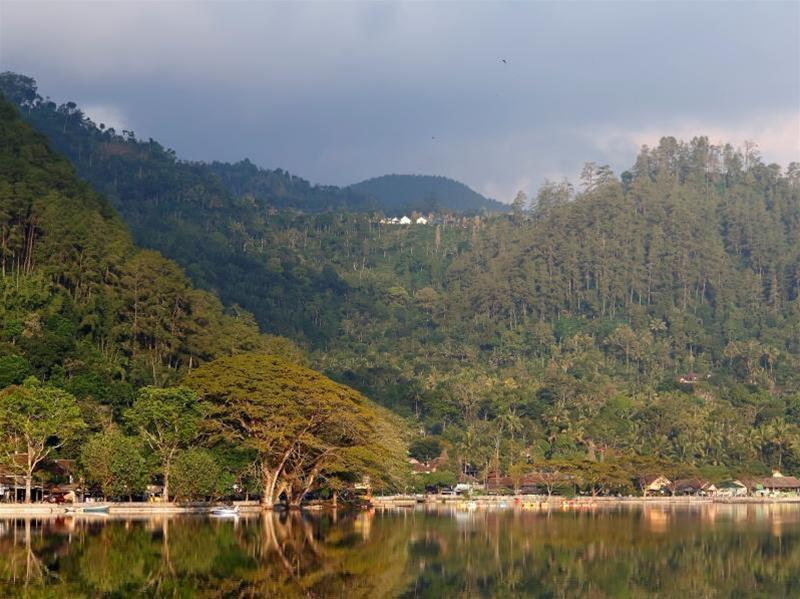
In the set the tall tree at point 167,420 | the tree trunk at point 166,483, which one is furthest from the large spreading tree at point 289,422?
the tree trunk at point 166,483

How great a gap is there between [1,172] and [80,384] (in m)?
34.1

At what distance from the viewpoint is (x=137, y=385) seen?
9881 cm

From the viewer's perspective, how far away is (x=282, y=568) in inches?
1823

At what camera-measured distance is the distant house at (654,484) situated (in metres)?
136


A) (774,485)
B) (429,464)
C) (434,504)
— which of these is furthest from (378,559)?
(774,485)

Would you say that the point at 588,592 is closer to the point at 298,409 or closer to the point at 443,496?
the point at 298,409

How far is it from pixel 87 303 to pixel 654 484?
69.8m

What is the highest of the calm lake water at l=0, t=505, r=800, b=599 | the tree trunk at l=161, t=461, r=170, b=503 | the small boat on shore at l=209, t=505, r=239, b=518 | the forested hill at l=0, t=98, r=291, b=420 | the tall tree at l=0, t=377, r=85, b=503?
the forested hill at l=0, t=98, r=291, b=420

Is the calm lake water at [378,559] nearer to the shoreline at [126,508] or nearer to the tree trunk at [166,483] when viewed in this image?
the shoreline at [126,508]

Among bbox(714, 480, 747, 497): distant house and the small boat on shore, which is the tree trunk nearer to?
the small boat on shore

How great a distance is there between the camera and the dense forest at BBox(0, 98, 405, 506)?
77.4 m

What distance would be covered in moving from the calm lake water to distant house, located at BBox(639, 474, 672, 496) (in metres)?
58.7

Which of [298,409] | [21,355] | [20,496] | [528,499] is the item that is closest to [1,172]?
[21,355]

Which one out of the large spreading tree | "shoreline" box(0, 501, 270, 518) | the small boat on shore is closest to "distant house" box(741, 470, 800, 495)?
the large spreading tree
